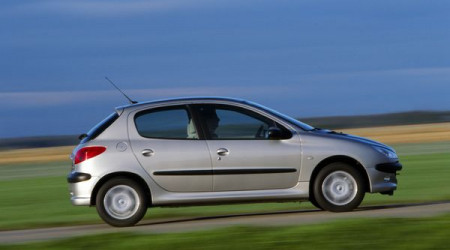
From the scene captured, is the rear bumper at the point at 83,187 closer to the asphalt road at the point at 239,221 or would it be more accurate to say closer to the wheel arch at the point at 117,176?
the wheel arch at the point at 117,176

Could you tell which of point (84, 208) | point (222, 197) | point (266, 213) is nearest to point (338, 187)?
point (222, 197)

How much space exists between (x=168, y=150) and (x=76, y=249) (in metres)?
3.37

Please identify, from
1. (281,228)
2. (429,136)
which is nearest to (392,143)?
(429,136)

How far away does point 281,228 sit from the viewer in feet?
29.5

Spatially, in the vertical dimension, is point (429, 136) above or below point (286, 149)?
above

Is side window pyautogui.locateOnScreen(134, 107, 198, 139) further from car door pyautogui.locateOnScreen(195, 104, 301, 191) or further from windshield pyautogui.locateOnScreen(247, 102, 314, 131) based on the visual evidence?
windshield pyautogui.locateOnScreen(247, 102, 314, 131)

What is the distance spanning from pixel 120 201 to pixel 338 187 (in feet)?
8.52

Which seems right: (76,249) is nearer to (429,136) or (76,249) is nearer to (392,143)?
(392,143)

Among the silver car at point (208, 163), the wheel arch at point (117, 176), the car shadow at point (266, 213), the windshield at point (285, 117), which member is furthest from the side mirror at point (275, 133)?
the wheel arch at point (117, 176)

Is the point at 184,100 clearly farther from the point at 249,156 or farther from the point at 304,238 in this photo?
the point at 304,238

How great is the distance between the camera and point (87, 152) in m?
11.6

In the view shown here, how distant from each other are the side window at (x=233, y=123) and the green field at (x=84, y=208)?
202cm

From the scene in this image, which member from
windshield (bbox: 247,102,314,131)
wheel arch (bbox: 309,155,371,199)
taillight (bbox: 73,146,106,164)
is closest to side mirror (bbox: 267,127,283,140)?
windshield (bbox: 247,102,314,131)

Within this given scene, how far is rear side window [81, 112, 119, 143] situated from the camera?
1166cm
